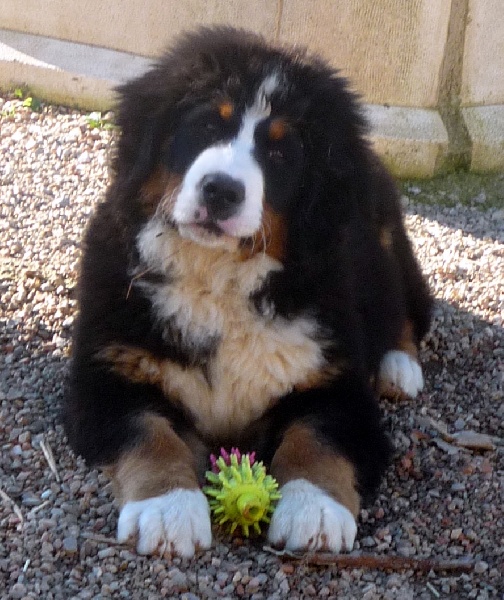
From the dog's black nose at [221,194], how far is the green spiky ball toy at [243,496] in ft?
2.34

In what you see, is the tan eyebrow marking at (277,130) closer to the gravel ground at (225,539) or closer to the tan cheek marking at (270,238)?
the tan cheek marking at (270,238)

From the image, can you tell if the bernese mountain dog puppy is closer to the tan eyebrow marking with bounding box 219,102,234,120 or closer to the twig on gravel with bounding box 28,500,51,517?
the tan eyebrow marking with bounding box 219,102,234,120

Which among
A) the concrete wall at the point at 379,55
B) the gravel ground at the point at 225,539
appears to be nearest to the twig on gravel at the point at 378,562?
the gravel ground at the point at 225,539

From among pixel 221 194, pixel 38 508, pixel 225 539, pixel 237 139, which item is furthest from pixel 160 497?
pixel 237 139

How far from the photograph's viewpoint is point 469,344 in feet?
14.3

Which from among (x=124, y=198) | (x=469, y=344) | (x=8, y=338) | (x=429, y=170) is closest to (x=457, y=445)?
(x=469, y=344)

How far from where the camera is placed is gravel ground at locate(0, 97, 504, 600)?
2.59 metres

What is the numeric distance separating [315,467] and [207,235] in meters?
0.76

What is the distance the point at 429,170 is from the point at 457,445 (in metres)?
2.86

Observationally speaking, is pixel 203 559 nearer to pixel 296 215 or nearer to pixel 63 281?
pixel 296 215

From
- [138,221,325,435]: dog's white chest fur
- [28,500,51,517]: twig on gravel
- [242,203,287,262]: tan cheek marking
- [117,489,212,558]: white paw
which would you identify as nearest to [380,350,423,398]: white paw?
[138,221,325,435]: dog's white chest fur

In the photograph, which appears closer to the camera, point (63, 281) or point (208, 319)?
point (208, 319)

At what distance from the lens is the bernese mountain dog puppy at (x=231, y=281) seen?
2980 millimetres

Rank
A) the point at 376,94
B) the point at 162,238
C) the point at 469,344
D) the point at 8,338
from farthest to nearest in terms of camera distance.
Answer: the point at 376,94 < the point at 469,344 < the point at 8,338 < the point at 162,238
